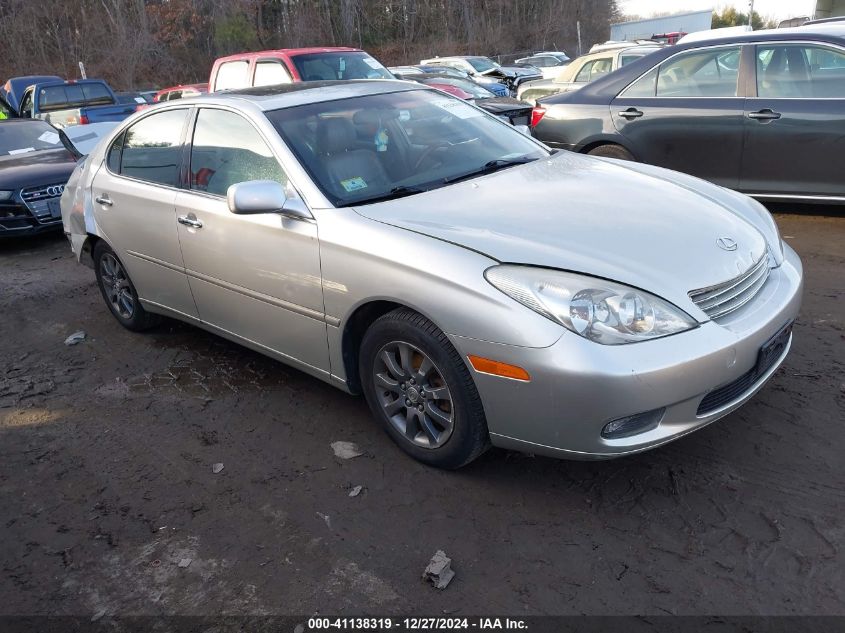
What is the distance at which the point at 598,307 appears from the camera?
2688mm

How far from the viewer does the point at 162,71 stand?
124 ft

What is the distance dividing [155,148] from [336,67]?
19.8 ft

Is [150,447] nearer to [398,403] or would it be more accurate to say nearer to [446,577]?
[398,403]

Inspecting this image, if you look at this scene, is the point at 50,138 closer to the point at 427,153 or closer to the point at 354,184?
the point at 427,153

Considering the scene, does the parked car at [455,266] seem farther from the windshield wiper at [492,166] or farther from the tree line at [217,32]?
the tree line at [217,32]

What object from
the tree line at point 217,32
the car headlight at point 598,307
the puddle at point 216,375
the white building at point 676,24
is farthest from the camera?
the white building at point 676,24

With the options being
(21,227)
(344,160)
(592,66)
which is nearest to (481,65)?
(592,66)

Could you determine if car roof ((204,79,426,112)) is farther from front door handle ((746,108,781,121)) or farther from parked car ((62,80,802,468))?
front door handle ((746,108,781,121))

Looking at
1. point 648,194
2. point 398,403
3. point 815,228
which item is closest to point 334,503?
point 398,403

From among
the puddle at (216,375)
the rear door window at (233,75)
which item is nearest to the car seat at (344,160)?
the puddle at (216,375)

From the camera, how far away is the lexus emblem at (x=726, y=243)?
3091 mm

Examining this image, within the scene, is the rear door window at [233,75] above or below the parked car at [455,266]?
above

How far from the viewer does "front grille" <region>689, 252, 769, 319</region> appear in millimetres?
2814

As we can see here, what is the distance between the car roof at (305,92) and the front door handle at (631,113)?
2.88 metres
